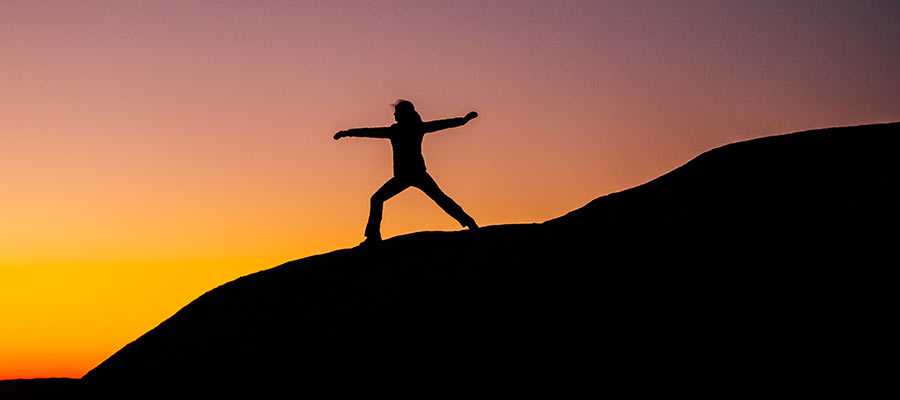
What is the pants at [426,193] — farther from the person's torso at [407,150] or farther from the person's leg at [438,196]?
the person's torso at [407,150]

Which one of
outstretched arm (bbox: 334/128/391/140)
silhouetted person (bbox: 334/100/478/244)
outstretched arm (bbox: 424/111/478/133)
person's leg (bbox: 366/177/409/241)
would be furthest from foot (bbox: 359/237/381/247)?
outstretched arm (bbox: 424/111/478/133)

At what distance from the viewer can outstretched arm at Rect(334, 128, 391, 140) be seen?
1455 centimetres

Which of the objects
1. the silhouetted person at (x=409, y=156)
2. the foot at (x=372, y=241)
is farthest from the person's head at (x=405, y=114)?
the foot at (x=372, y=241)

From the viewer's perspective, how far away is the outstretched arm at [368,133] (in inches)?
573

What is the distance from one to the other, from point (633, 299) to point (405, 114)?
529 cm

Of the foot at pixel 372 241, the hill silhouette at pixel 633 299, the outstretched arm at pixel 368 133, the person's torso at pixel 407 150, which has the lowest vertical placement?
the hill silhouette at pixel 633 299

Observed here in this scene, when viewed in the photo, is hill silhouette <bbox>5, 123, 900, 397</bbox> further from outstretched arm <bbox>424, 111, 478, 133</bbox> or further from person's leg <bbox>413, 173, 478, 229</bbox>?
outstretched arm <bbox>424, 111, 478, 133</bbox>

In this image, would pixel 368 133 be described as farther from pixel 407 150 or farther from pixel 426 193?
pixel 426 193

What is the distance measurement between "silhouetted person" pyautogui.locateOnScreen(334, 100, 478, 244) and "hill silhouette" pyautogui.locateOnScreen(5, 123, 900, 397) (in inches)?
25.2

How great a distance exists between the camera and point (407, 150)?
14.4 m

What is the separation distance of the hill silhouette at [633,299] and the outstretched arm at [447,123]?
60.3 inches

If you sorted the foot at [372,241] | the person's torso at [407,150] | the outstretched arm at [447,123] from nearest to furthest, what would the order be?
1. the outstretched arm at [447,123]
2. the person's torso at [407,150]
3. the foot at [372,241]

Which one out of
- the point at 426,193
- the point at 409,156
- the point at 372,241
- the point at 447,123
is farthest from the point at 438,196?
the point at 372,241

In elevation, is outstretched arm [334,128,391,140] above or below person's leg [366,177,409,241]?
above
